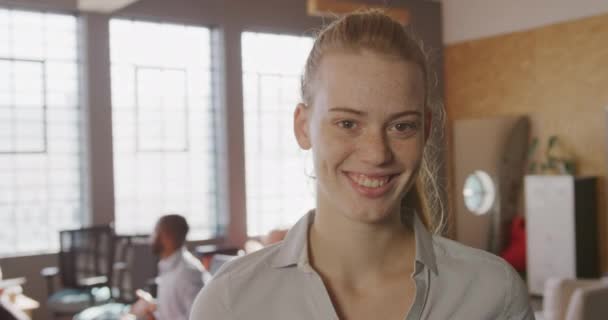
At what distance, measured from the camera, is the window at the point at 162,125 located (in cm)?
866

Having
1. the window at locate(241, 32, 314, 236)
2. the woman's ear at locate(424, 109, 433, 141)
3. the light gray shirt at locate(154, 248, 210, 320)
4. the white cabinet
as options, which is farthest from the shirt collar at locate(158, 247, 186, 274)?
the white cabinet

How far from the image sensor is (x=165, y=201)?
9.08 metres

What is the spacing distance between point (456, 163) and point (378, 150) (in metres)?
10.2

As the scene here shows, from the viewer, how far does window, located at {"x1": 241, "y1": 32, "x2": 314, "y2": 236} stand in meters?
9.70

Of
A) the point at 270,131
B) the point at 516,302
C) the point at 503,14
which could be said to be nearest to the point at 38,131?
the point at 270,131

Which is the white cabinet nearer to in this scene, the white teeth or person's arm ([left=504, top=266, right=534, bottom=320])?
person's arm ([left=504, top=266, right=534, bottom=320])

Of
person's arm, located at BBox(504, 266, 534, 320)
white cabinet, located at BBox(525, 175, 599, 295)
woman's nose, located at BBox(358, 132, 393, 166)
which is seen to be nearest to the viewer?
woman's nose, located at BBox(358, 132, 393, 166)

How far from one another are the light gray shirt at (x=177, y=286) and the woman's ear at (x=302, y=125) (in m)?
3.02

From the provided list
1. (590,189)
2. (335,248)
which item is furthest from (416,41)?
(590,189)

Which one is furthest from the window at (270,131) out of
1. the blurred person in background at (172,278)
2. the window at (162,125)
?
the blurred person in background at (172,278)

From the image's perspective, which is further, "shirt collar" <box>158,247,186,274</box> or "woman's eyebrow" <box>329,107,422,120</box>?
"shirt collar" <box>158,247,186,274</box>

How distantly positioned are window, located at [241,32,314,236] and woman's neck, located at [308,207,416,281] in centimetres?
832

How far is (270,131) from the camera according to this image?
32.4ft

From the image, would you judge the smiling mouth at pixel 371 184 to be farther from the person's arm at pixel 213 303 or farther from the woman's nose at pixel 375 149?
the person's arm at pixel 213 303
